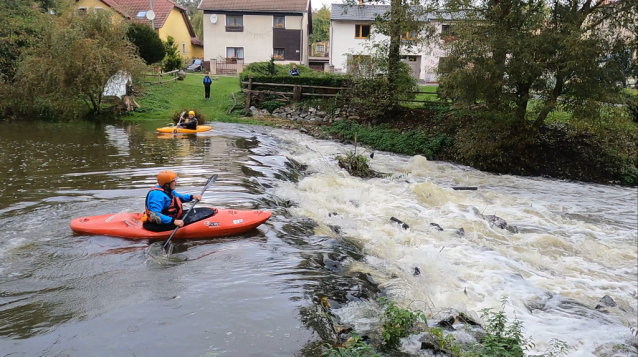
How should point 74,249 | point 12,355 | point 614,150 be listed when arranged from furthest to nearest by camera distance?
1. point 614,150
2. point 74,249
3. point 12,355

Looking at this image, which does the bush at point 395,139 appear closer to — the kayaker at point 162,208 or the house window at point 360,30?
→ the kayaker at point 162,208

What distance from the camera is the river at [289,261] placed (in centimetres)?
454

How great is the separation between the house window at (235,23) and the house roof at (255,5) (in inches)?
23.6

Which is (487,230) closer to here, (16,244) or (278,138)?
(16,244)

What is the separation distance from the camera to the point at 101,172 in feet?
35.4

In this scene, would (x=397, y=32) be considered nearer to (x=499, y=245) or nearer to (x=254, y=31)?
(x=499, y=245)

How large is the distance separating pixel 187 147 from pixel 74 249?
817cm

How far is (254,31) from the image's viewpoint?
3569cm

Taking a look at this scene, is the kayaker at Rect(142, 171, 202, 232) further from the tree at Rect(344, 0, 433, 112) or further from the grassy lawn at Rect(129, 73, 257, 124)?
the grassy lawn at Rect(129, 73, 257, 124)

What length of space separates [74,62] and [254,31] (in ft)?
66.1

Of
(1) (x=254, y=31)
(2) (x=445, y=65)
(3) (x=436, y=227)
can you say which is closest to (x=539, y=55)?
(2) (x=445, y=65)

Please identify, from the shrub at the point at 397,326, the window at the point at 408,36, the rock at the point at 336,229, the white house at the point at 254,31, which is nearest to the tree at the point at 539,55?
the window at the point at 408,36

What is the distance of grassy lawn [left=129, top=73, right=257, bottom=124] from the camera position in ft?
67.2

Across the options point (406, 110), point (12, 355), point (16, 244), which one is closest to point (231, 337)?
point (12, 355)
